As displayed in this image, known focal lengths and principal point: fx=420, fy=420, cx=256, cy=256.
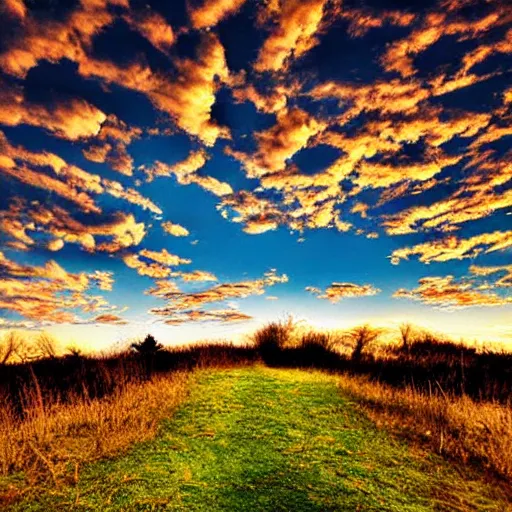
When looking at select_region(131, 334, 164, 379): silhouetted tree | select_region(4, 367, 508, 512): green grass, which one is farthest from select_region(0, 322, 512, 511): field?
select_region(131, 334, 164, 379): silhouetted tree

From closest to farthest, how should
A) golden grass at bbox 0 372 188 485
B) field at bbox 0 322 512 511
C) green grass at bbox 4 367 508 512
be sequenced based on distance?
green grass at bbox 4 367 508 512
field at bbox 0 322 512 511
golden grass at bbox 0 372 188 485

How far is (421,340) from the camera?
19016 millimetres

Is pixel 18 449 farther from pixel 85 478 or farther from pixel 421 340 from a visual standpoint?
pixel 421 340

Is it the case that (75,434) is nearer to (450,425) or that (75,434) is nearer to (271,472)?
(271,472)

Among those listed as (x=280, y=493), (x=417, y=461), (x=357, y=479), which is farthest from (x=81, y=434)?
(x=417, y=461)

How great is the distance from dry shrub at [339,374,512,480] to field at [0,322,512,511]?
0.03m

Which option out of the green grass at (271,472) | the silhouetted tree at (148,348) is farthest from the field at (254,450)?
the silhouetted tree at (148,348)

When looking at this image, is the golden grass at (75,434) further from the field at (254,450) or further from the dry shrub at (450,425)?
the dry shrub at (450,425)

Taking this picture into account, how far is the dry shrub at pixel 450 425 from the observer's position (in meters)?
5.88

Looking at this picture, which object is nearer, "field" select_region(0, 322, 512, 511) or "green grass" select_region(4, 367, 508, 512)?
"green grass" select_region(4, 367, 508, 512)

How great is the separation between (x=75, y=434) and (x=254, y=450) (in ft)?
9.31

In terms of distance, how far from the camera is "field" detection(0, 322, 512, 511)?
4344 millimetres

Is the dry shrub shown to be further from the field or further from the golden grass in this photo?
the golden grass

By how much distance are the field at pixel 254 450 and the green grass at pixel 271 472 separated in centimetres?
2
